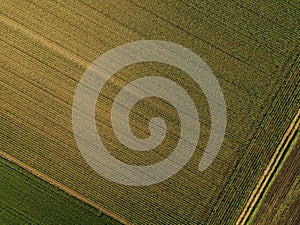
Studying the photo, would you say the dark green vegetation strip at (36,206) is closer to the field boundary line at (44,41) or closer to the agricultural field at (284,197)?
the field boundary line at (44,41)

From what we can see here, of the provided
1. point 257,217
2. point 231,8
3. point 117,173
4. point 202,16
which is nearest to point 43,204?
point 117,173

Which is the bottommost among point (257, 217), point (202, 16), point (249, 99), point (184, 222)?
point (184, 222)

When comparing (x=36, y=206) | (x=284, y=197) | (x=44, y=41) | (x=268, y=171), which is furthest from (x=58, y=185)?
(x=284, y=197)

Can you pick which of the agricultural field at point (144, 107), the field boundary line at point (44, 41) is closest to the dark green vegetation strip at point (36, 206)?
the agricultural field at point (144, 107)

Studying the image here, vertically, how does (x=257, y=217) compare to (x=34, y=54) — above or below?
below

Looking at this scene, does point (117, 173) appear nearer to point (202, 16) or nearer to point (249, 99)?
point (249, 99)
